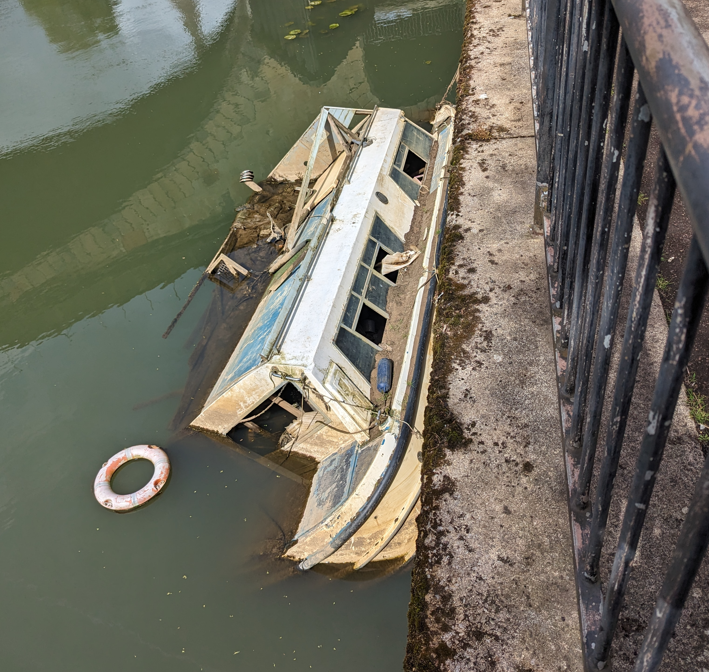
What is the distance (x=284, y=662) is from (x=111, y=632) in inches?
74.8

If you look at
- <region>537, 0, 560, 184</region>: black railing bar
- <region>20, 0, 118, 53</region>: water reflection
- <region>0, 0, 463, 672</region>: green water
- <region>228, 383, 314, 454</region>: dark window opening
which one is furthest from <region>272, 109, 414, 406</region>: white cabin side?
<region>20, 0, 118, 53</region>: water reflection

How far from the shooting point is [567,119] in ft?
5.46

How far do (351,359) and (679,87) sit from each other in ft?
17.1

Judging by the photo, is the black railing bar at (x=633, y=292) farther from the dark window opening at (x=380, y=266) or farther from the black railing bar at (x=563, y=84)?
the dark window opening at (x=380, y=266)

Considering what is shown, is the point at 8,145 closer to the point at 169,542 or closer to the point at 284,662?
the point at 169,542

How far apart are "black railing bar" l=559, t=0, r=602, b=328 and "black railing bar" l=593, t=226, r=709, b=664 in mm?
772

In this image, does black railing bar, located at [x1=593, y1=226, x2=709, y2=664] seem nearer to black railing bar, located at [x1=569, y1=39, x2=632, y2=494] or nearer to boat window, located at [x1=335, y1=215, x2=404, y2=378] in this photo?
black railing bar, located at [x1=569, y1=39, x2=632, y2=494]

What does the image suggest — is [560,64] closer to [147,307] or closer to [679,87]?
[679,87]

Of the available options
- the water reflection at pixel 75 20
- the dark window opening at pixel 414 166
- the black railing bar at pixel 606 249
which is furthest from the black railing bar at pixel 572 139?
the water reflection at pixel 75 20

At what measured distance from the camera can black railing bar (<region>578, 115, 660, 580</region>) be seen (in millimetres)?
680

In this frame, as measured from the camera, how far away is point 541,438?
1.97 metres

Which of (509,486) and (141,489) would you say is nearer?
(509,486)

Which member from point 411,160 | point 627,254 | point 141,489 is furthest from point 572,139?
point 411,160

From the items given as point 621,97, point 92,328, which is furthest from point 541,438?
point 92,328
